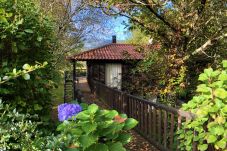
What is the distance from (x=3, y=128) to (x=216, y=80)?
3423 mm

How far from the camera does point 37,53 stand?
4.37 meters

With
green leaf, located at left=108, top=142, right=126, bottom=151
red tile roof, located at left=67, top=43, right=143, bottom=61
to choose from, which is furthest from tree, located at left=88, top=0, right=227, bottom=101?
red tile roof, located at left=67, top=43, right=143, bottom=61

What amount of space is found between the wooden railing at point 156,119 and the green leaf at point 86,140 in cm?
291

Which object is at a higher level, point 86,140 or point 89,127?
point 89,127

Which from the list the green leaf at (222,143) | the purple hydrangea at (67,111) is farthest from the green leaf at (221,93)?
the purple hydrangea at (67,111)

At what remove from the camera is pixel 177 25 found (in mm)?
10680

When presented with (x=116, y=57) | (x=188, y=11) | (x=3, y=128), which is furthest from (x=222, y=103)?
(x=116, y=57)

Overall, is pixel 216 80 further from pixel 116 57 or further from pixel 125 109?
pixel 116 57

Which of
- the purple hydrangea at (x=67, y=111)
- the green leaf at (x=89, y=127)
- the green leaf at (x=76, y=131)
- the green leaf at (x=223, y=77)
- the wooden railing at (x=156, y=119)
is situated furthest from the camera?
the wooden railing at (x=156, y=119)

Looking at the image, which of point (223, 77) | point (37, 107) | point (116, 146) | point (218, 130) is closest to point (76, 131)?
point (116, 146)

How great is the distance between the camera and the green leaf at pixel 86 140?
2422mm

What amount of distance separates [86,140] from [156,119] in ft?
17.5

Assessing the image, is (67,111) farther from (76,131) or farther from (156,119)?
(156,119)

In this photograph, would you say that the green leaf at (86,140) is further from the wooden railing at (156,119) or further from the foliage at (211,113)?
the wooden railing at (156,119)
